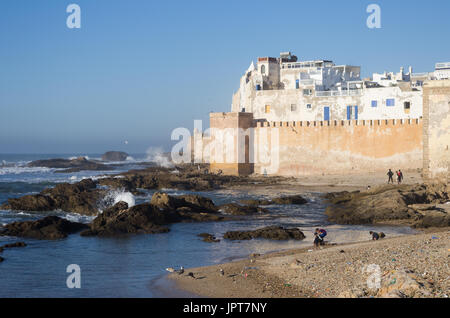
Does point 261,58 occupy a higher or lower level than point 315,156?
higher

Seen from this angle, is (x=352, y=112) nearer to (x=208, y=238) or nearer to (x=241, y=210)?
(x=241, y=210)

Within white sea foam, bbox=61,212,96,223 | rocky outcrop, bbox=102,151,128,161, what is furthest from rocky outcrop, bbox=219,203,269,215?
rocky outcrop, bbox=102,151,128,161

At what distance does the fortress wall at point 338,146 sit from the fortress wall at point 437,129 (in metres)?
4.04

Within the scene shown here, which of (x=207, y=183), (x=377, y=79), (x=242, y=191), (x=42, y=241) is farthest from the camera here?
(x=377, y=79)

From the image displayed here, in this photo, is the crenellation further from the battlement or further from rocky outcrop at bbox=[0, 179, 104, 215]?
rocky outcrop at bbox=[0, 179, 104, 215]

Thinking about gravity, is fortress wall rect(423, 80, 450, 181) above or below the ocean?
above

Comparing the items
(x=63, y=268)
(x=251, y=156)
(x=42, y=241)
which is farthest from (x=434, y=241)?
(x=251, y=156)

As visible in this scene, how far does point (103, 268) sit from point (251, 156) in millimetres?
19356

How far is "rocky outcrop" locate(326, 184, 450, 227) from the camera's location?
13656 mm

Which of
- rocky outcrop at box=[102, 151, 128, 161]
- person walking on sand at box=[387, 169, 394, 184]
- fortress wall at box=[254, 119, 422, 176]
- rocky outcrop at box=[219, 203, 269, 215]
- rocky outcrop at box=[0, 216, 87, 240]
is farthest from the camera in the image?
rocky outcrop at box=[102, 151, 128, 161]

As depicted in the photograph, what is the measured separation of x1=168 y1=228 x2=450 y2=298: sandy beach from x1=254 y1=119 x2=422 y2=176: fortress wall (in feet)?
47.6

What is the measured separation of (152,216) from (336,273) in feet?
23.0

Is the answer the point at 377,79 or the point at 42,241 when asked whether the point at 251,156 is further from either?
the point at 42,241

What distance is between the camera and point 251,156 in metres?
28.5
